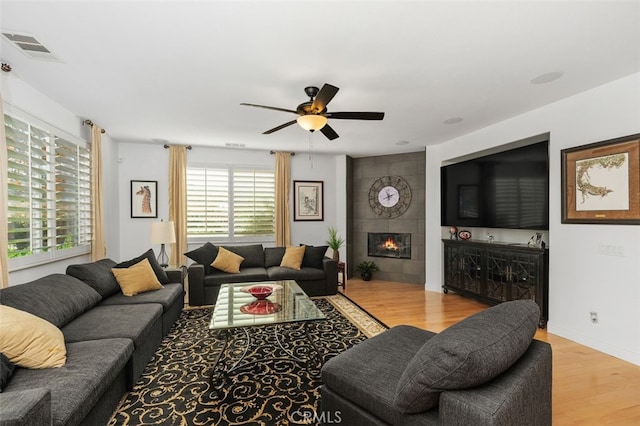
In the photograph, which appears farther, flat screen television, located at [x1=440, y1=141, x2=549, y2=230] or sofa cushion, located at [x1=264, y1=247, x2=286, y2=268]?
sofa cushion, located at [x1=264, y1=247, x2=286, y2=268]

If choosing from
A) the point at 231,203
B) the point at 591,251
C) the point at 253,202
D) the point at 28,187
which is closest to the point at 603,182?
the point at 591,251

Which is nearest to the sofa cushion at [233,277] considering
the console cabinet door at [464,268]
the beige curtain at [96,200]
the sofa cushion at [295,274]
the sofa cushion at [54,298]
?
the sofa cushion at [295,274]

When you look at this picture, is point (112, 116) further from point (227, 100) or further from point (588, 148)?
point (588, 148)

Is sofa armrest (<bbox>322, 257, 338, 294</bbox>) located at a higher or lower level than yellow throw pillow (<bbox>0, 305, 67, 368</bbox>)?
lower

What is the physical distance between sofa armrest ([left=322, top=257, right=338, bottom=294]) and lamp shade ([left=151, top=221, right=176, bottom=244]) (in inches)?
98.3

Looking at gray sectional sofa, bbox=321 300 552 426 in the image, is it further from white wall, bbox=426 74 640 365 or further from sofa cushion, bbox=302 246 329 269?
sofa cushion, bbox=302 246 329 269

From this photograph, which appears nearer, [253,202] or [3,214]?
[3,214]

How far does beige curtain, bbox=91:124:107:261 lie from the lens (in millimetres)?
4289

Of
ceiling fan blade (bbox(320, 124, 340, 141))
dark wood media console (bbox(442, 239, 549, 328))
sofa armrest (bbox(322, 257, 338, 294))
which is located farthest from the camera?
sofa armrest (bbox(322, 257, 338, 294))

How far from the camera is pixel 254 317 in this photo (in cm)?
265

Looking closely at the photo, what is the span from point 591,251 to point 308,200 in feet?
15.0

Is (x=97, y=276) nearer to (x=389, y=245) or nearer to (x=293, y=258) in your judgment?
(x=293, y=258)

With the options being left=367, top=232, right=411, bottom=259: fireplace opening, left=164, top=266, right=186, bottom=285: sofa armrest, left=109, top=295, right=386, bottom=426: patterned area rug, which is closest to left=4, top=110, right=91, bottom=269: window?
left=164, top=266, right=186, bottom=285: sofa armrest

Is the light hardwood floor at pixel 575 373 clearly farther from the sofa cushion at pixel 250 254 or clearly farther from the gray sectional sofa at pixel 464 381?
the sofa cushion at pixel 250 254
